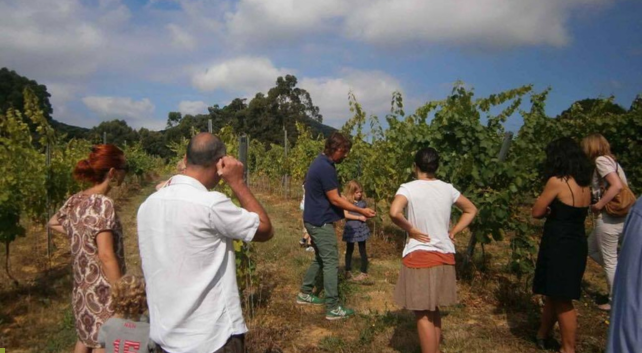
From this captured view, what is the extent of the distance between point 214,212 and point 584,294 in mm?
5060

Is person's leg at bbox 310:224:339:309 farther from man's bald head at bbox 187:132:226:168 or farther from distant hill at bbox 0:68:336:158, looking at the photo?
distant hill at bbox 0:68:336:158

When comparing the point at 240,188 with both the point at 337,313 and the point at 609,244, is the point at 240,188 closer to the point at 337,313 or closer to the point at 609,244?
the point at 337,313

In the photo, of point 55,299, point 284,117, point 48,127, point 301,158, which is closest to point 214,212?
point 55,299

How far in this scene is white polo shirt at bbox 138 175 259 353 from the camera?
5.69ft

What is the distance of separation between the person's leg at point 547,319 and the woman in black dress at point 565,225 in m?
0.19

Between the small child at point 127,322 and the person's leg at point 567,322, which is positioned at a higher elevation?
the small child at point 127,322

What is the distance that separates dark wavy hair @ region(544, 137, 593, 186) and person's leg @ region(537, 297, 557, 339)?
3.46 ft

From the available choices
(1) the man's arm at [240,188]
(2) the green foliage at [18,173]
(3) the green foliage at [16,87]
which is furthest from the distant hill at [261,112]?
(1) the man's arm at [240,188]

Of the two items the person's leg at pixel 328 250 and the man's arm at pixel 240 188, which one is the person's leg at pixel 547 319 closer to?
the person's leg at pixel 328 250

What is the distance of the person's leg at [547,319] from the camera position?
11.5ft

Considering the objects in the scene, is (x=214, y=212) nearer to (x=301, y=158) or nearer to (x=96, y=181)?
(x=96, y=181)

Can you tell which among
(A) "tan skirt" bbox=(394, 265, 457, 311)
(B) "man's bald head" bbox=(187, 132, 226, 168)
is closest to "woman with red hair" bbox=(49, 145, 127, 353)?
(B) "man's bald head" bbox=(187, 132, 226, 168)

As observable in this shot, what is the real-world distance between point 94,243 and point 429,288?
2.10m

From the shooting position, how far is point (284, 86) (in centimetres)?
4184
